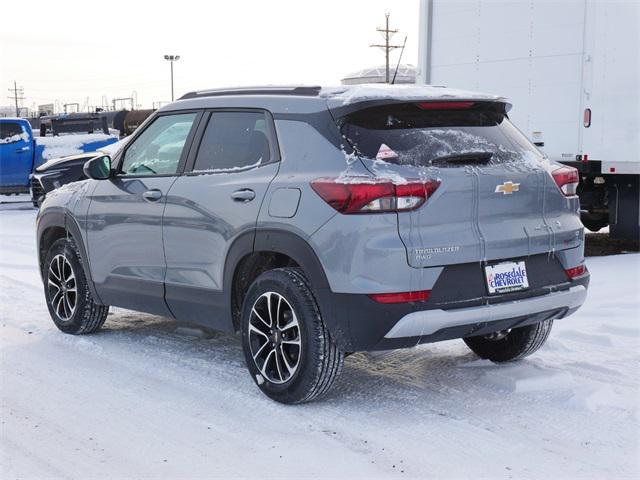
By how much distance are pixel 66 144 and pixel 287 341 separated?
15812 millimetres

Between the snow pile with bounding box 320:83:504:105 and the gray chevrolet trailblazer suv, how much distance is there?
15 mm

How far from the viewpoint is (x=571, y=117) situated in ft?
36.2


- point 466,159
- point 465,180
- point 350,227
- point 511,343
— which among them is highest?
point 466,159

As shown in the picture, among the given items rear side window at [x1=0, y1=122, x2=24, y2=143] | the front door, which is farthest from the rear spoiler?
rear side window at [x1=0, y1=122, x2=24, y2=143]

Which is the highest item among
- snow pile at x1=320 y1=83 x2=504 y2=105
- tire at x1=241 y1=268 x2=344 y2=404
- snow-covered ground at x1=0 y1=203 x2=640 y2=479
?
snow pile at x1=320 y1=83 x2=504 y2=105

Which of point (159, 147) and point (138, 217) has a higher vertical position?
point (159, 147)

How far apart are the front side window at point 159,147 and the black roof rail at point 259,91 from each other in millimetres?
185

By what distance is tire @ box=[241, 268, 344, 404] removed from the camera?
185 inches

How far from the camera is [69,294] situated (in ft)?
22.1

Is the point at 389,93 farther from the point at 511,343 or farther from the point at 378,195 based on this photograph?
the point at 511,343

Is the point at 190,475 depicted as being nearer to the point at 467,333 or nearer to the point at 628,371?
the point at 467,333

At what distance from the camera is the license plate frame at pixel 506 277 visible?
4672 mm

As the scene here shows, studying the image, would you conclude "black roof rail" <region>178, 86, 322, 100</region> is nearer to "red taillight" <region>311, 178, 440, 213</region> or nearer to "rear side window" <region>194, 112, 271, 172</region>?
"rear side window" <region>194, 112, 271, 172</region>

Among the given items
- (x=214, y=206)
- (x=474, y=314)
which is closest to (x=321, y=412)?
(x=474, y=314)
